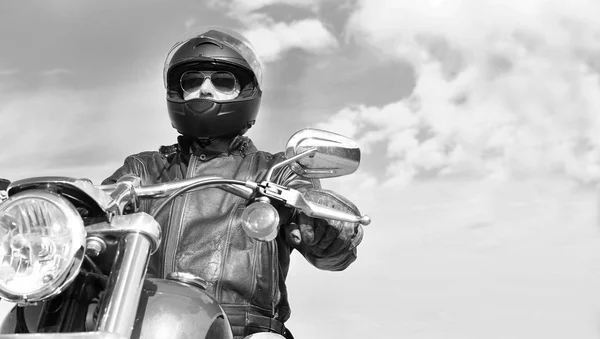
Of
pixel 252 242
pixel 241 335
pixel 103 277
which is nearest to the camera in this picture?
pixel 103 277

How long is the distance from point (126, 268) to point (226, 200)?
1480 mm

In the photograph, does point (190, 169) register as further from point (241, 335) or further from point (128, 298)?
point (128, 298)

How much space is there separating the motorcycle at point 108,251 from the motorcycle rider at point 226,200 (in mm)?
374

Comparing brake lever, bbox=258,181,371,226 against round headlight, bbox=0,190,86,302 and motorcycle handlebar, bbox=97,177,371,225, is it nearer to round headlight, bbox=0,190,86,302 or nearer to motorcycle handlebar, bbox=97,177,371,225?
motorcycle handlebar, bbox=97,177,371,225

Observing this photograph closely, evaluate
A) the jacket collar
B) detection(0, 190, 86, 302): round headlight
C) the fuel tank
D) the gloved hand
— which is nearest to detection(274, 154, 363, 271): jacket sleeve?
the gloved hand

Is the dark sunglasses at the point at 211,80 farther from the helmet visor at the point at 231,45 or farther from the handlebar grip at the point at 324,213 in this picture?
the handlebar grip at the point at 324,213

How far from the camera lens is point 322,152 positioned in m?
1.97

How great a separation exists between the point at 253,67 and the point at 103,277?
1.78m

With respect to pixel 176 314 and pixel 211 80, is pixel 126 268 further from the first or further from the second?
pixel 211 80

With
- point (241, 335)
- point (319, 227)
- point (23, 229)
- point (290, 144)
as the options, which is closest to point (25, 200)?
point (23, 229)

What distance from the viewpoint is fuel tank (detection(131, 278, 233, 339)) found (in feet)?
5.63

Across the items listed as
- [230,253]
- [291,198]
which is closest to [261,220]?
[291,198]

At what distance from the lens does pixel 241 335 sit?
8.79 feet

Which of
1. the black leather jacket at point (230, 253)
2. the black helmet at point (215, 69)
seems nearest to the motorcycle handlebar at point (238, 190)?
the black leather jacket at point (230, 253)
